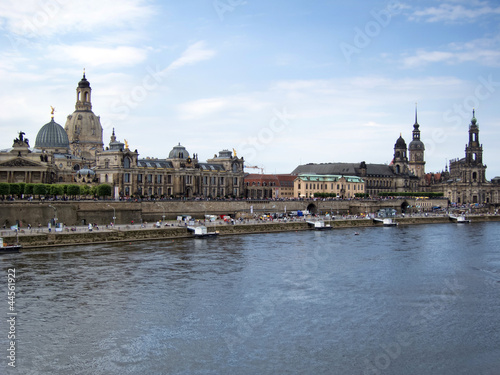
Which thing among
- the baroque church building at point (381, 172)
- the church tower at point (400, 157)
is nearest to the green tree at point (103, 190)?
the baroque church building at point (381, 172)

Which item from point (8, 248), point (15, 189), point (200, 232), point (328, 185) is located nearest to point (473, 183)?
point (328, 185)

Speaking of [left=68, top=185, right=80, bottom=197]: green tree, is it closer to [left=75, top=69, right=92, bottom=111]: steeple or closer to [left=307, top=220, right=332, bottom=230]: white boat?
[left=307, top=220, right=332, bottom=230]: white boat

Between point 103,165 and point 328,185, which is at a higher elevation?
point 103,165

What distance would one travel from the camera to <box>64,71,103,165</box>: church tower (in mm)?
140125

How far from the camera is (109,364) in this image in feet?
95.1

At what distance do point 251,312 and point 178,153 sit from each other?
81.8 meters

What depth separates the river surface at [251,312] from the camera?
97.4ft

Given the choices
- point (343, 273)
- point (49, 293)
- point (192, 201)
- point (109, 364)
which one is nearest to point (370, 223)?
point (192, 201)

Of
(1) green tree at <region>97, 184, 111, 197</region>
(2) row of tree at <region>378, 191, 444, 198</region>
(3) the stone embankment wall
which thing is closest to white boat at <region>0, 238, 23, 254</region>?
(3) the stone embankment wall

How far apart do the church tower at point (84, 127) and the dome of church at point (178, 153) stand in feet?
98.2

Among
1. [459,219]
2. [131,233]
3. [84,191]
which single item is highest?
[84,191]

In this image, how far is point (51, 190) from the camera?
91812 mm

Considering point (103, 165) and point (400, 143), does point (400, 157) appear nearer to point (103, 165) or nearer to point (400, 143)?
point (400, 143)

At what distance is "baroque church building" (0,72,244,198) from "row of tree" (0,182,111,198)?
12.4 ft
